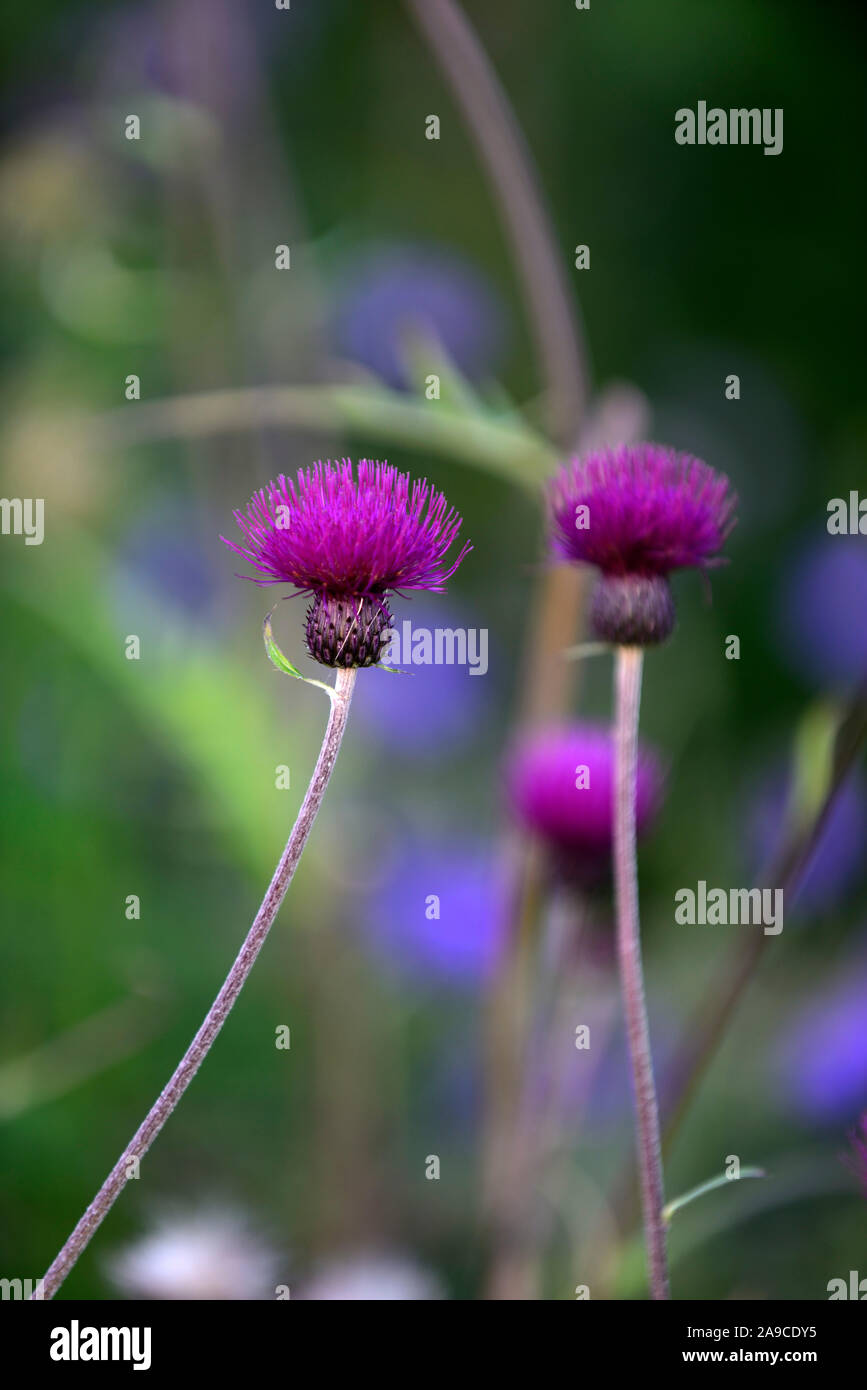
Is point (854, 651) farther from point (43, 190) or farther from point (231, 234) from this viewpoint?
point (43, 190)

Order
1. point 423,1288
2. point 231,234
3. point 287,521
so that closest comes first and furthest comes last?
1. point 287,521
2. point 423,1288
3. point 231,234

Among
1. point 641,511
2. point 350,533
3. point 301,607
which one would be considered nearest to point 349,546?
point 350,533

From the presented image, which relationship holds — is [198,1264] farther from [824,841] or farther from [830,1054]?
[824,841]

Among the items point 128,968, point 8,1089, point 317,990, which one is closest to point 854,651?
point 317,990

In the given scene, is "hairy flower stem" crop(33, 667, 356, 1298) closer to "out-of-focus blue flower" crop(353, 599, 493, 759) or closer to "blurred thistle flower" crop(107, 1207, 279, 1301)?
"blurred thistle flower" crop(107, 1207, 279, 1301)

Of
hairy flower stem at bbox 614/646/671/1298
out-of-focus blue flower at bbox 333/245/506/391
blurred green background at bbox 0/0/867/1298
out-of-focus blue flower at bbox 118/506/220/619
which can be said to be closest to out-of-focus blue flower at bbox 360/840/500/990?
blurred green background at bbox 0/0/867/1298

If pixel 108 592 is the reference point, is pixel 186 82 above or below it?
above
